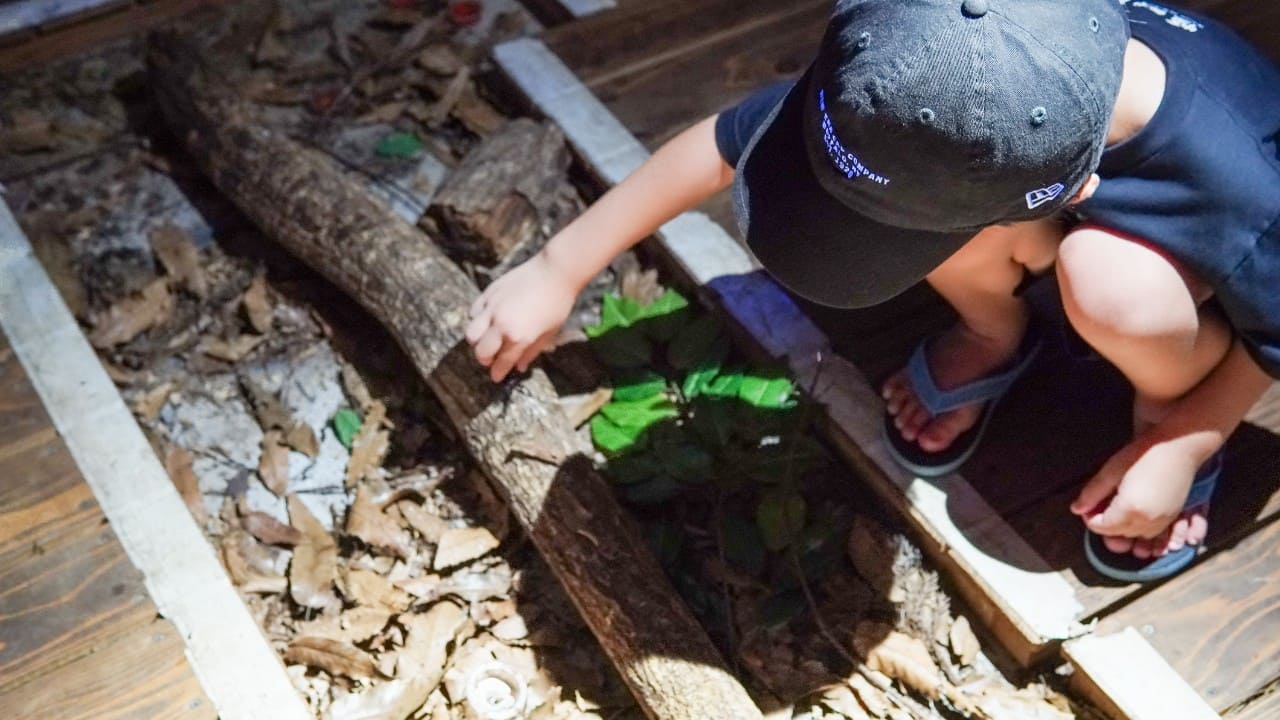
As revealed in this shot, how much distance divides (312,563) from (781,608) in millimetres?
930

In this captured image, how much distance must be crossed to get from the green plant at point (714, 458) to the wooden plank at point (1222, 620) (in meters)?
0.59

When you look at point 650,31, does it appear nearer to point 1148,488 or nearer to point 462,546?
point 462,546

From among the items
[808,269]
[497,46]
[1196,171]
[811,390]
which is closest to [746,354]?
[811,390]

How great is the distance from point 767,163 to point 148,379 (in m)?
1.58

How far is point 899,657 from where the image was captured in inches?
81.0

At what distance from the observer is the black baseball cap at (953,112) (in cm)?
136

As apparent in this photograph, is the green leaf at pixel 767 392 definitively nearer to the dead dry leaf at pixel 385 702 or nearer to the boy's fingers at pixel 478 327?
the boy's fingers at pixel 478 327

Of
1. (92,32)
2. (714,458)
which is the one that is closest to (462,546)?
(714,458)

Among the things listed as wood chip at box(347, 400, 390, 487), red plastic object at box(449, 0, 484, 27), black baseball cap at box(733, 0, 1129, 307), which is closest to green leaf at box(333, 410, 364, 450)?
wood chip at box(347, 400, 390, 487)

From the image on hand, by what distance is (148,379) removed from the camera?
254 centimetres

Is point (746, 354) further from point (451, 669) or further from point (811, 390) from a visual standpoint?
point (451, 669)

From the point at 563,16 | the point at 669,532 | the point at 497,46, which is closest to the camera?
the point at 669,532

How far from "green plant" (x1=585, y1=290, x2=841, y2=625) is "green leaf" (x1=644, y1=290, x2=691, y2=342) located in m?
0.01

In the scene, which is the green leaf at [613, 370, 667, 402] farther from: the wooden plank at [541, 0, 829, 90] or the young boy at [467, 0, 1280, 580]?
the wooden plank at [541, 0, 829, 90]
